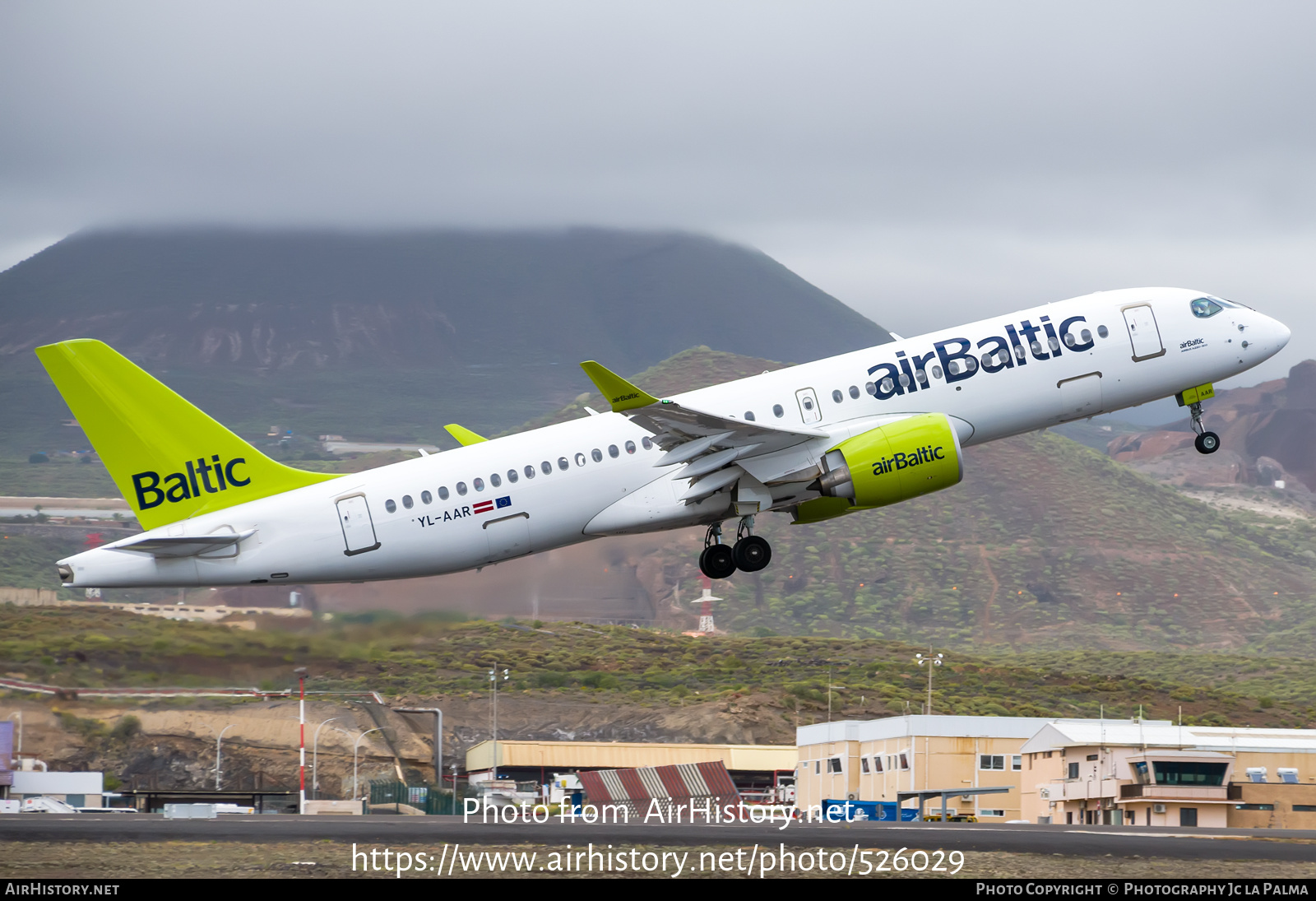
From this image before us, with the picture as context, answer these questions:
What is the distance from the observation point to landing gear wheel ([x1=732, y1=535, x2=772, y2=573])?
1580 inches

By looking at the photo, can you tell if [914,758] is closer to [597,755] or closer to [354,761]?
[597,755]

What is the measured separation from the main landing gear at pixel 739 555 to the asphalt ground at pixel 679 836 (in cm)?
683

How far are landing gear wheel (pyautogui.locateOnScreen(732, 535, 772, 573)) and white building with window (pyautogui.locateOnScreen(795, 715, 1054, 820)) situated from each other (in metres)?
43.7

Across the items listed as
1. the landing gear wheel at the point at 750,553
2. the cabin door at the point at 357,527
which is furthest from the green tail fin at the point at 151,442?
the landing gear wheel at the point at 750,553

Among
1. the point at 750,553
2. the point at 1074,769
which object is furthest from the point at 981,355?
the point at 1074,769

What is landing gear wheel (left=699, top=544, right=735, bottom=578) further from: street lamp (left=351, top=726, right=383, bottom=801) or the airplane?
street lamp (left=351, top=726, right=383, bottom=801)

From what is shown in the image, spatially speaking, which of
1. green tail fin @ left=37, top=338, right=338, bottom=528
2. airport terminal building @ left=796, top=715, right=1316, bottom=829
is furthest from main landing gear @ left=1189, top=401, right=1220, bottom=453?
airport terminal building @ left=796, top=715, right=1316, bottom=829

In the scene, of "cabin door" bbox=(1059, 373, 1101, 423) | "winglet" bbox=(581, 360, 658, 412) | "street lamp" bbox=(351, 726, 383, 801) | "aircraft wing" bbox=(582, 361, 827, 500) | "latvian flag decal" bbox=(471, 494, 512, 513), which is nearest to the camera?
"winglet" bbox=(581, 360, 658, 412)

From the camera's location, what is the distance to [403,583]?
145ft

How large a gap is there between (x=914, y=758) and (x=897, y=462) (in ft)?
153

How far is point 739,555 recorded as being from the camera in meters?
40.2

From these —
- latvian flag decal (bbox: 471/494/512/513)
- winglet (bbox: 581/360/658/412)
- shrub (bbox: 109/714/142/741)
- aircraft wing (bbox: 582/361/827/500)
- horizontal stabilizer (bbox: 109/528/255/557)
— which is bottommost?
shrub (bbox: 109/714/142/741)

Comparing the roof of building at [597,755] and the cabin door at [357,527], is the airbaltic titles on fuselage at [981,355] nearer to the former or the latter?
the cabin door at [357,527]
